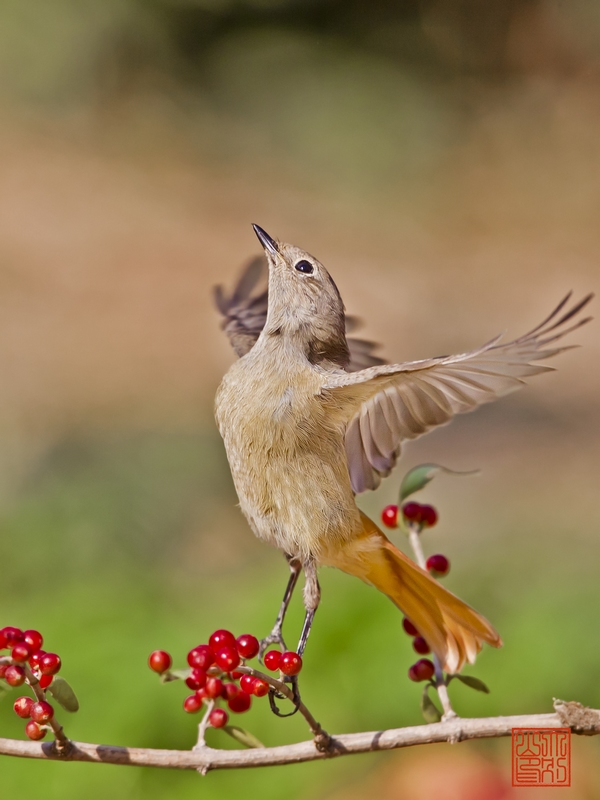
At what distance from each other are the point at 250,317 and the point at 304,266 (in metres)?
0.73

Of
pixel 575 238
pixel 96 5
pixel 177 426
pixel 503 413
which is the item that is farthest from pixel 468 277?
pixel 96 5

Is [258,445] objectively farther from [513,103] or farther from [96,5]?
[513,103]

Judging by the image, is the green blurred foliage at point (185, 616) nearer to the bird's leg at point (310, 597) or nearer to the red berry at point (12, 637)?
the bird's leg at point (310, 597)

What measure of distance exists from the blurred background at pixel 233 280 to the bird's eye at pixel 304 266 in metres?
1.82

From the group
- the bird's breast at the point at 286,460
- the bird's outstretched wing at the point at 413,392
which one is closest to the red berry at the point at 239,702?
the bird's breast at the point at 286,460

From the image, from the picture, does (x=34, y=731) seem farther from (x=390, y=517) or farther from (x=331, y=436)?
(x=390, y=517)

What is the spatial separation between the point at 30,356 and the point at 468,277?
467 centimetres

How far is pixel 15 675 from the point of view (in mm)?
1761

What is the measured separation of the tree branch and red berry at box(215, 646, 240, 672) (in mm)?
163

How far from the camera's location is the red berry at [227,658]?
1.86 meters

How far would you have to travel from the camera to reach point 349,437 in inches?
93.4

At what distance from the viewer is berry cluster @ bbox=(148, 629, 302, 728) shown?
6.11 feet

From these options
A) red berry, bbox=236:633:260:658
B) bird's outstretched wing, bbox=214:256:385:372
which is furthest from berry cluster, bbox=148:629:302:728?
bird's outstretched wing, bbox=214:256:385:372

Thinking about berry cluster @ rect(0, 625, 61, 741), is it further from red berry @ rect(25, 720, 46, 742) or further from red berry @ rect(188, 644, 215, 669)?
red berry @ rect(188, 644, 215, 669)
